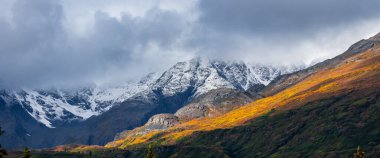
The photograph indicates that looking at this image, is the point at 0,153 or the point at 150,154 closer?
the point at 0,153

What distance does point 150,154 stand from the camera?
4429 inches

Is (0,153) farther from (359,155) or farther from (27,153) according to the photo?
(359,155)

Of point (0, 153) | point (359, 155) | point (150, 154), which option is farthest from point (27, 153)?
point (359, 155)

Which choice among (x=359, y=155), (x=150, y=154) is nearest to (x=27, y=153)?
(x=150, y=154)

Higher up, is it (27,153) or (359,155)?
(27,153)

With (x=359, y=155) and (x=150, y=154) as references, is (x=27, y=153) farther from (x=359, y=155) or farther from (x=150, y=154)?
(x=359, y=155)

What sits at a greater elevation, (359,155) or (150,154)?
(150,154)

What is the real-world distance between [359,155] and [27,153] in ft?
197

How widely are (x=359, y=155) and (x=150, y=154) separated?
39.3 meters

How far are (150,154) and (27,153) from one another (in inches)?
969

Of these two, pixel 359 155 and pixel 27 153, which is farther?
pixel 359 155

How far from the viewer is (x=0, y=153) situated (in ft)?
302

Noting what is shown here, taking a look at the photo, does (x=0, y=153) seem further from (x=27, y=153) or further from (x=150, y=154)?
(x=150, y=154)

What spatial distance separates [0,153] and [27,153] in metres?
5.87
